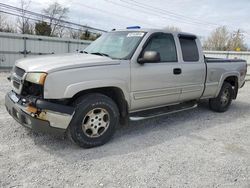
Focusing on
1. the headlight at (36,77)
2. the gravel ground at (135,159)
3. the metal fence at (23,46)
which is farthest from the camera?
the metal fence at (23,46)

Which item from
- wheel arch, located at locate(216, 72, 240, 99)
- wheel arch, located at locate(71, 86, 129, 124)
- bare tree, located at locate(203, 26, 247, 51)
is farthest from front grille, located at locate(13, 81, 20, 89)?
bare tree, located at locate(203, 26, 247, 51)

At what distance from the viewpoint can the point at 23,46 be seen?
46.4 feet

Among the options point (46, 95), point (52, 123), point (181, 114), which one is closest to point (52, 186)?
point (52, 123)

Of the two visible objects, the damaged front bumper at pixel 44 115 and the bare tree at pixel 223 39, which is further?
the bare tree at pixel 223 39

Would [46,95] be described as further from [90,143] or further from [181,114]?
[181,114]

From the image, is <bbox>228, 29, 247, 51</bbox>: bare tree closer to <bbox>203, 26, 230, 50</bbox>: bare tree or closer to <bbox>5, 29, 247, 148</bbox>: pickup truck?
<bbox>203, 26, 230, 50</bbox>: bare tree

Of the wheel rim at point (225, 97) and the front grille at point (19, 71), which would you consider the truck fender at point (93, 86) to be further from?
the wheel rim at point (225, 97)

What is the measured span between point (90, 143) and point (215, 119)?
11.0ft

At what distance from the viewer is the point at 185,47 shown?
194 inches

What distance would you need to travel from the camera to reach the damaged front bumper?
10.5 ft

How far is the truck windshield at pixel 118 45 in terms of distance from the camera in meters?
4.05

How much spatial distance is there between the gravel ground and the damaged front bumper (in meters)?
0.44

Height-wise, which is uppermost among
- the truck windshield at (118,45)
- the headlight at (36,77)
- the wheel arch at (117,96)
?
the truck windshield at (118,45)

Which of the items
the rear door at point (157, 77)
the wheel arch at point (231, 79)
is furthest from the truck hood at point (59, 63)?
the wheel arch at point (231, 79)
